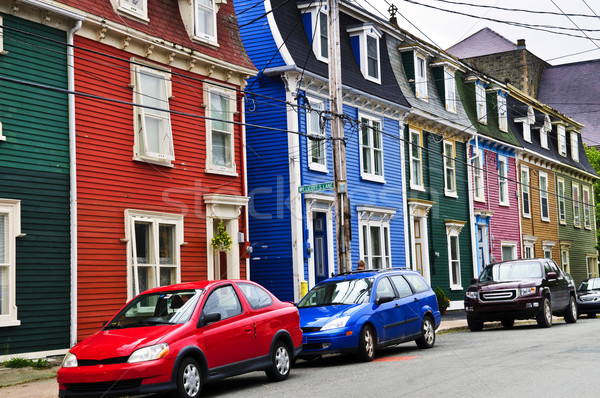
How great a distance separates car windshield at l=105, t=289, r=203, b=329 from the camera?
35.4 feet

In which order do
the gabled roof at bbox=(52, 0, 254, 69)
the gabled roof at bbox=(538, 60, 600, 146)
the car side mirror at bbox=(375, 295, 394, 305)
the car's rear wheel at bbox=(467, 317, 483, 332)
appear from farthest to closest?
the gabled roof at bbox=(538, 60, 600, 146) → the car's rear wheel at bbox=(467, 317, 483, 332) → the gabled roof at bbox=(52, 0, 254, 69) → the car side mirror at bbox=(375, 295, 394, 305)

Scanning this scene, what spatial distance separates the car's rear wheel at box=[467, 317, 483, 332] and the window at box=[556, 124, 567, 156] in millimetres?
25226

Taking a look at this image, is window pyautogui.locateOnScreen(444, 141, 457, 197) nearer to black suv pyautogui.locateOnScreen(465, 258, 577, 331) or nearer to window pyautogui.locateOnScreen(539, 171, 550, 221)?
black suv pyautogui.locateOnScreen(465, 258, 577, 331)

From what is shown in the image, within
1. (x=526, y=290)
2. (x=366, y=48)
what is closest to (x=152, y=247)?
(x=526, y=290)

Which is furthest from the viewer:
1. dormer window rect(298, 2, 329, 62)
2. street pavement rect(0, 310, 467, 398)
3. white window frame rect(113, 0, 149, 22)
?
dormer window rect(298, 2, 329, 62)

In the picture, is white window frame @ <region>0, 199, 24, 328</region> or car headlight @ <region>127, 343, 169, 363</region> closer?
car headlight @ <region>127, 343, 169, 363</region>

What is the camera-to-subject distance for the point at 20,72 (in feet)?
48.1

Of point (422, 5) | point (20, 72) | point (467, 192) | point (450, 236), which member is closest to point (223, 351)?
point (20, 72)

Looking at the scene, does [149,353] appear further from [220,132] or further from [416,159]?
[416,159]

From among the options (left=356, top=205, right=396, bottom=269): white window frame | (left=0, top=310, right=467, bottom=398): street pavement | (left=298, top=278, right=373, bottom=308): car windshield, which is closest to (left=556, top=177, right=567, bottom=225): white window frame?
(left=356, top=205, right=396, bottom=269): white window frame

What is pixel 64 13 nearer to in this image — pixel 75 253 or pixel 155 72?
pixel 155 72

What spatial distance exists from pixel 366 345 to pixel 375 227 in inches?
489

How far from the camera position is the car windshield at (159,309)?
10.8 meters

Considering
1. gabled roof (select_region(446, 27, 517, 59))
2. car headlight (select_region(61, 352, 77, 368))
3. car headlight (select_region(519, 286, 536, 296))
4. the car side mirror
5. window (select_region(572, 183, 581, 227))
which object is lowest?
car headlight (select_region(61, 352, 77, 368))
